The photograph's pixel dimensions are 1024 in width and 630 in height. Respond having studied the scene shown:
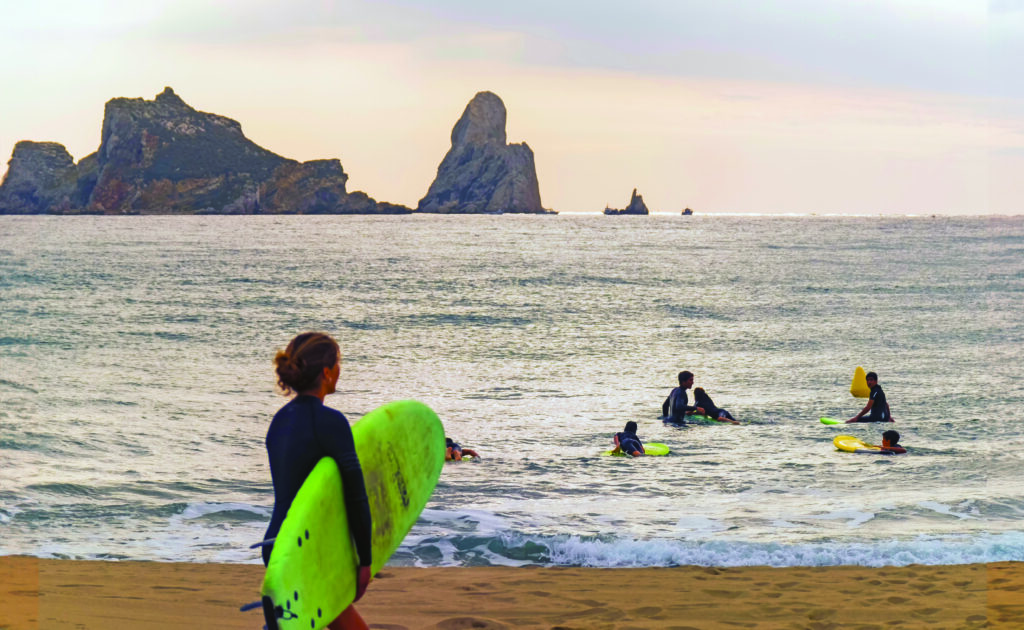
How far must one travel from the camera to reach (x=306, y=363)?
141 inches

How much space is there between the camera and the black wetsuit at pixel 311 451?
3568 millimetres

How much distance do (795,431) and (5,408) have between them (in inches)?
611

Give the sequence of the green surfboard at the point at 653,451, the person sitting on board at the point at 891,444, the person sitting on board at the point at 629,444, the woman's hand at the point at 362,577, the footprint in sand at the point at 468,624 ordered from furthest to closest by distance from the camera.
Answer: the person sitting on board at the point at 891,444 < the green surfboard at the point at 653,451 < the person sitting on board at the point at 629,444 < the footprint in sand at the point at 468,624 < the woman's hand at the point at 362,577

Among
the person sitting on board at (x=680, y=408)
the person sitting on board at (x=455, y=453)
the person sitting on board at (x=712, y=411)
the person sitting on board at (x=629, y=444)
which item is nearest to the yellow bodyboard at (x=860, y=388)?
the person sitting on board at (x=712, y=411)

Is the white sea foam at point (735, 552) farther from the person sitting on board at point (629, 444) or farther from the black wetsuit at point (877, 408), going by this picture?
the black wetsuit at point (877, 408)

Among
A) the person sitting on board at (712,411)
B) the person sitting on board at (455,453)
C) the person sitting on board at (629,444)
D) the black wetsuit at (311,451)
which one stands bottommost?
the person sitting on board at (455,453)

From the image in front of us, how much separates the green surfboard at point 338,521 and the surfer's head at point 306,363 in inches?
12.5

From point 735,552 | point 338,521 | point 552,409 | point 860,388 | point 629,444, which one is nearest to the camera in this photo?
point 338,521

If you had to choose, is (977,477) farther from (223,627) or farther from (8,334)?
(8,334)

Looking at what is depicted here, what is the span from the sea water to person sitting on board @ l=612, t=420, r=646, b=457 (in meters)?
0.21

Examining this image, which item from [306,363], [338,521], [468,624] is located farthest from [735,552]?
[306,363]

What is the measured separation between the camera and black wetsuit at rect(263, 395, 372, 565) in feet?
11.7

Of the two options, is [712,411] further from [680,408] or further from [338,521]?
[338,521]

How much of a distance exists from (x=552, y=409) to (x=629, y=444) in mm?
5940
